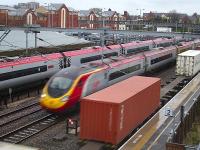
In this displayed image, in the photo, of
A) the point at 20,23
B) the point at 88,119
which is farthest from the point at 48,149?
the point at 20,23

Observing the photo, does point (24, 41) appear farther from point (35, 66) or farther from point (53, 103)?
point (53, 103)

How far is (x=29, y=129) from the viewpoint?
2094 centimetres

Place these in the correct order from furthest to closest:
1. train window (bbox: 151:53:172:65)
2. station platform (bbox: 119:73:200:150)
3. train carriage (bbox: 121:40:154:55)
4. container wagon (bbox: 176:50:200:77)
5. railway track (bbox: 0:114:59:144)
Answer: train carriage (bbox: 121:40:154:55) → train window (bbox: 151:53:172:65) → container wagon (bbox: 176:50:200:77) → railway track (bbox: 0:114:59:144) → station platform (bbox: 119:73:200:150)

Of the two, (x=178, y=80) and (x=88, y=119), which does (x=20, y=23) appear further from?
(x=88, y=119)

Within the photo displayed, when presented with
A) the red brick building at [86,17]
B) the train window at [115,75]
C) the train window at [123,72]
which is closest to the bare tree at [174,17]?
the red brick building at [86,17]

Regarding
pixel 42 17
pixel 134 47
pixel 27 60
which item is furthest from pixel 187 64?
pixel 42 17

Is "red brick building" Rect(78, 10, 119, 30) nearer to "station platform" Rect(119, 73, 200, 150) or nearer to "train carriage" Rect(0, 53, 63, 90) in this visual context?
"train carriage" Rect(0, 53, 63, 90)

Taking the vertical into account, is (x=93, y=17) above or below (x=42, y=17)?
above

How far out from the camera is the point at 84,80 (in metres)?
23.4

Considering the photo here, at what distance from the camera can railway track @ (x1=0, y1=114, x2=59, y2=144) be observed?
19172mm

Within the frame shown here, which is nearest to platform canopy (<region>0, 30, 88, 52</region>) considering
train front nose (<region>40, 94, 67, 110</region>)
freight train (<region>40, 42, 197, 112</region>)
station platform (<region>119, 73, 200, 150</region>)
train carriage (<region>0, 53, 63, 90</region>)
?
train carriage (<region>0, 53, 63, 90</region>)

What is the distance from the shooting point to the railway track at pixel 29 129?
19172mm

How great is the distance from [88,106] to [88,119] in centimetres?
64

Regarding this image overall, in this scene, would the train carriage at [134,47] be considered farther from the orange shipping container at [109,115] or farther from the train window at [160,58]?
the orange shipping container at [109,115]
